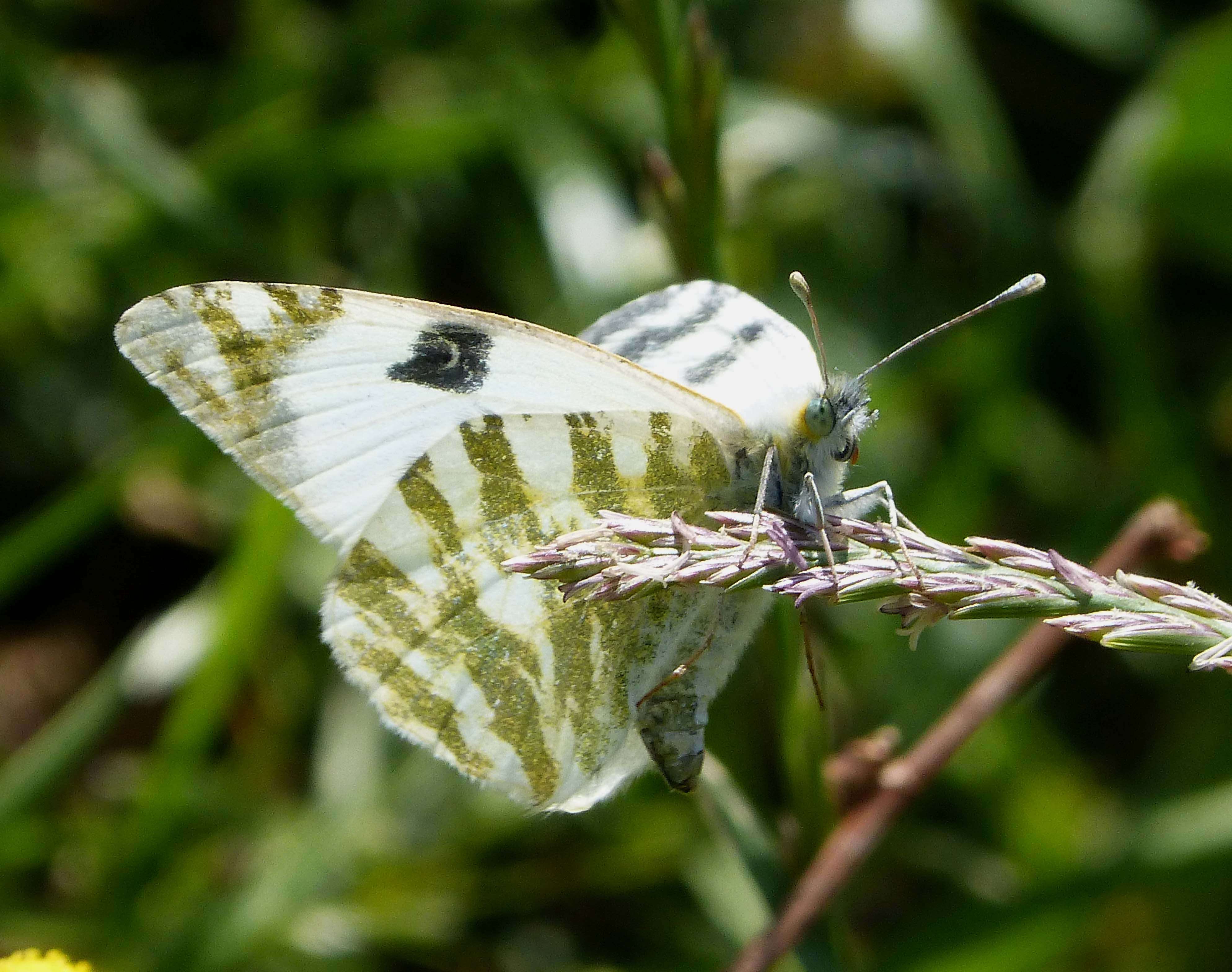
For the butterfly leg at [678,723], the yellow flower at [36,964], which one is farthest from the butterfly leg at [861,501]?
the yellow flower at [36,964]

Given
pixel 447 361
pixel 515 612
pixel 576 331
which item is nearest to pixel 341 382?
pixel 447 361

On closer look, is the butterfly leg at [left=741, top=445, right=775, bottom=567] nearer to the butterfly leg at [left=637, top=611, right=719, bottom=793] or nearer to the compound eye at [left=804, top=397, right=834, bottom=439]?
the compound eye at [left=804, top=397, right=834, bottom=439]

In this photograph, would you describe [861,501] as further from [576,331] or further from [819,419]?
[576,331]

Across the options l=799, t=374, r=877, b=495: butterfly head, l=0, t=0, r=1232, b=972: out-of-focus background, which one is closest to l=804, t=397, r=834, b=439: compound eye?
l=799, t=374, r=877, b=495: butterfly head

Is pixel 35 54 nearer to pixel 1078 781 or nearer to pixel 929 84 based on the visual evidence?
pixel 929 84

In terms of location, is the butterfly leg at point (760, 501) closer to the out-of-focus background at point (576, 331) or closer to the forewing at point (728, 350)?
the forewing at point (728, 350)

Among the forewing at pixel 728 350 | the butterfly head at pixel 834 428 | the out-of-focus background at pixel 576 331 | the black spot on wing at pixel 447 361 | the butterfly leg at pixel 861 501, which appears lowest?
the out-of-focus background at pixel 576 331
